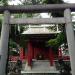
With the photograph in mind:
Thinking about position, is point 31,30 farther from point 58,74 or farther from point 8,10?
point 8,10

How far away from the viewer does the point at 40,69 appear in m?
15.2

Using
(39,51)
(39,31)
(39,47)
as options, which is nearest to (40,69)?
(39,51)

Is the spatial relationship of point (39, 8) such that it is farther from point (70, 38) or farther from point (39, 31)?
point (39, 31)

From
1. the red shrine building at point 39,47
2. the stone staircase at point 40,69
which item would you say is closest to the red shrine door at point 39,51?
the red shrine building at point 39,47

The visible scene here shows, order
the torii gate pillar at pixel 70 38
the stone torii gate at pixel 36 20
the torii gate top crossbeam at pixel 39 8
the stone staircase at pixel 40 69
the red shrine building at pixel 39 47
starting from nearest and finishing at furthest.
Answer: the torii gate pillar at pixel 70 38
the stone torii gate at pixel 36 20
the torii gate top crossbeam at pixel 39 8
the stone staircase at pixel 40 69
the red shrine building at pixel 39 47

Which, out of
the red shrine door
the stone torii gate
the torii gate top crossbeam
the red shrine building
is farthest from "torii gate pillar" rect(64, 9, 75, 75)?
the red shrine door

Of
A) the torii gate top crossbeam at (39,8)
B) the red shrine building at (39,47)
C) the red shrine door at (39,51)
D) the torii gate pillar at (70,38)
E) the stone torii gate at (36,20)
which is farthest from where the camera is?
the red shrine door at (39,51)

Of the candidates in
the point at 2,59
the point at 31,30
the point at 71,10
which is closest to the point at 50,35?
the point at 31,30

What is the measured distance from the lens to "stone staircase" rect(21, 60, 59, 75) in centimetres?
1457

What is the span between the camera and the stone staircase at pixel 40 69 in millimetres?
14570

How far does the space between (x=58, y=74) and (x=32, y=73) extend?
168 centimetres

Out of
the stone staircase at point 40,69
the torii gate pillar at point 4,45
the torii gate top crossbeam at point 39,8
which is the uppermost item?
the torii gate top crossbeam at point 39,8

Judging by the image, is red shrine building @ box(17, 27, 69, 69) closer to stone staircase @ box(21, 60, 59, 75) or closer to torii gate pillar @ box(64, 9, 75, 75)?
stone staircase @ box(21, 60, 59, 75)

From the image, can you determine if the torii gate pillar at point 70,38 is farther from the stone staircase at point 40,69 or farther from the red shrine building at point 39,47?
the stone staircase at point 40,69
